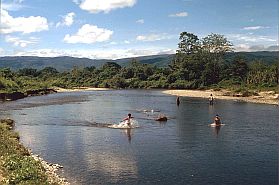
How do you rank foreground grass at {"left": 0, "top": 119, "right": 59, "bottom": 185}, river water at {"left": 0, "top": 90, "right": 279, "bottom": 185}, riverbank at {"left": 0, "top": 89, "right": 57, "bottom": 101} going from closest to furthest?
foreground grass at {"left": 0, "top": 119, "right": 59, "bottom": 185}
river water at {"left": 0, "top": 90, "right": 279, "bottom": 185}
riverbank at {"left": 0, "top": 89, "right": 57, "bottom": 101}

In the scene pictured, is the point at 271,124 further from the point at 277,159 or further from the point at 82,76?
the point at 82,76

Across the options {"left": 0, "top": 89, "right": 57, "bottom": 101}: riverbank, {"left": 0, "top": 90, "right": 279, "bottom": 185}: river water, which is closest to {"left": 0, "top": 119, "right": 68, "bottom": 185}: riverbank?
{"left": 0, "top": 90, "right": 279, "bottom": 185}: river water

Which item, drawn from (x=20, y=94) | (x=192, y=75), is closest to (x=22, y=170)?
(x=20, y=94)

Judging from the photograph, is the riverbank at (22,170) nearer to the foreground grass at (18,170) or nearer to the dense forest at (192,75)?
the foreground grass at (18,170)

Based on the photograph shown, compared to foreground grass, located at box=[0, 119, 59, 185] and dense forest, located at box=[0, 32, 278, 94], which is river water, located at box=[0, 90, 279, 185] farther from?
dense forest, located at box=[0, 32, 278, 94]

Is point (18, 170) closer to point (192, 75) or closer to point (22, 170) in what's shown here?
point (22, 170)

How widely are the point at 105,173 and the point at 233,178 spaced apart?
26.9ft

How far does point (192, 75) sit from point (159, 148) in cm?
9984

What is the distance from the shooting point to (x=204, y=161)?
27719 mm

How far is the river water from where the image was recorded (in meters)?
23.9

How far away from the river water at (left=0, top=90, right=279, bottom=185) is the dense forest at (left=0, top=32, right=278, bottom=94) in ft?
156

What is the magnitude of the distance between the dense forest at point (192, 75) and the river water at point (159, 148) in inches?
1871

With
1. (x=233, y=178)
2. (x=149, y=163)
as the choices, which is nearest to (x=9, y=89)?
(x=149, y=163)

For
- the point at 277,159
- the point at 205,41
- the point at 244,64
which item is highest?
the point at 205,41
